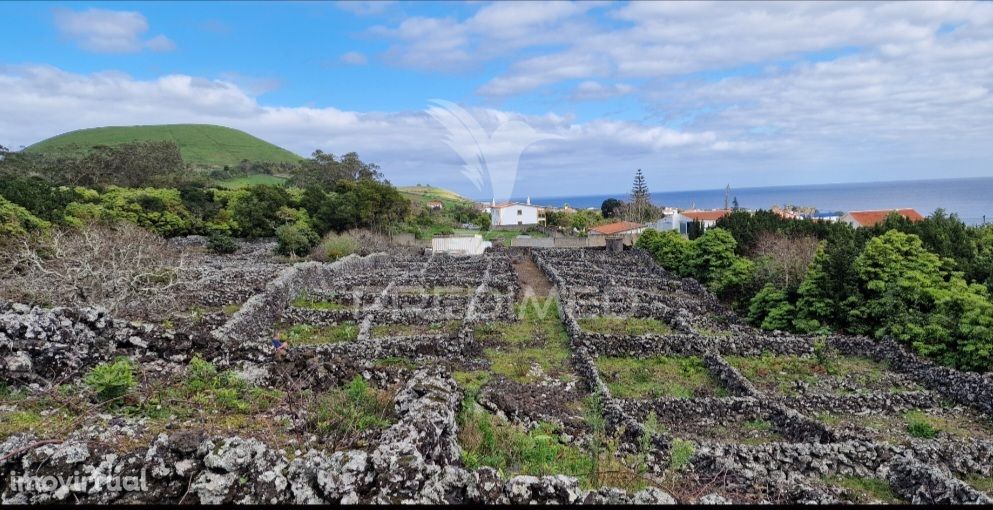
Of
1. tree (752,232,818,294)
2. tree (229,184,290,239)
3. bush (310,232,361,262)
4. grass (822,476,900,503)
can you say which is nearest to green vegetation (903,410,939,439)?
grass (822,476,900,503)

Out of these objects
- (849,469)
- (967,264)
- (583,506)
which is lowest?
(849,469)

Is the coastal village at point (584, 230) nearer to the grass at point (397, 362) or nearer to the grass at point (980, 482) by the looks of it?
the grass at point (980, 482)

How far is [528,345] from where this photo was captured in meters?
15.6

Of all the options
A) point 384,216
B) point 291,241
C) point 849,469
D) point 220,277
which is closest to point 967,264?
point 849,469

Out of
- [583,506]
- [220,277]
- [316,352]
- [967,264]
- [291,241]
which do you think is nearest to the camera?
[583,506]

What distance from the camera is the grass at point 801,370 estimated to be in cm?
1257

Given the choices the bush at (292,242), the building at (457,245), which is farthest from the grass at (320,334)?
the building at (457,245)

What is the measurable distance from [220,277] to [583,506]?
23.2 metres

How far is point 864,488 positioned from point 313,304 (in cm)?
1793

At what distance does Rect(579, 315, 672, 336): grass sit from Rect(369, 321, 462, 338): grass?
432cm

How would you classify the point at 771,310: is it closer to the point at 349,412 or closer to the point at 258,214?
the point at 349,412

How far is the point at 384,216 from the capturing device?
48.5 metres

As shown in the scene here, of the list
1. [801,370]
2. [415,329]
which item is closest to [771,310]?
[801,370]

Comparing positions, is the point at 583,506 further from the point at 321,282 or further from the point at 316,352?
the point at 321,282
